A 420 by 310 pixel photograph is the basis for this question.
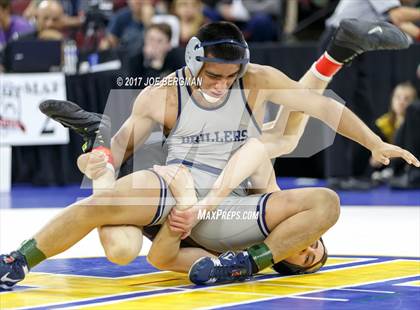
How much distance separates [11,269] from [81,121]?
0.72m

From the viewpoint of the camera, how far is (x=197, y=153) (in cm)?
477

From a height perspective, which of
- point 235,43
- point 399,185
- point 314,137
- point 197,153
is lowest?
point 399,185

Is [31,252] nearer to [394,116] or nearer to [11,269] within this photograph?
[11,269]

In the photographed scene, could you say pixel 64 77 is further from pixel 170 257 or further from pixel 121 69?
pixel 170 257

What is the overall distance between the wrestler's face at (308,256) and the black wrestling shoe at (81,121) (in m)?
0.99

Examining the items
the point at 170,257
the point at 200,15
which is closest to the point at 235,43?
the point at 170,257

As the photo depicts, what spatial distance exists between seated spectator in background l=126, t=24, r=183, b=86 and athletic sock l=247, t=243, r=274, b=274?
15.8 feet

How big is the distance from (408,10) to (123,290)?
208 inches

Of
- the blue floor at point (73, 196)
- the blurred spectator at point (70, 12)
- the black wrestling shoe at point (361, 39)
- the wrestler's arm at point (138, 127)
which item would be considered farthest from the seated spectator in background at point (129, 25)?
the wrestler's arm at point (138, 127)

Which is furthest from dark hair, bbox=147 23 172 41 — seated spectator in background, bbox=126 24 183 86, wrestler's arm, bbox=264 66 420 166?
wrestler's arm, bbox=264 66 420 166

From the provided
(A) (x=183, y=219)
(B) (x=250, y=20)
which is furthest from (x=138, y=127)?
(B) (x=250, y=20)

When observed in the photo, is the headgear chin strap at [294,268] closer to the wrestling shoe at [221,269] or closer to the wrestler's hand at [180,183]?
the wrestling shoe at [221,269]

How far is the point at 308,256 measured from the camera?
4.88 metres

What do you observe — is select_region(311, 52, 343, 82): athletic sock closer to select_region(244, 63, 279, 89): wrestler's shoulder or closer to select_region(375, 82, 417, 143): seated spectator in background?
select_region(244, 63, 279, 89): wrestler's shoulder
